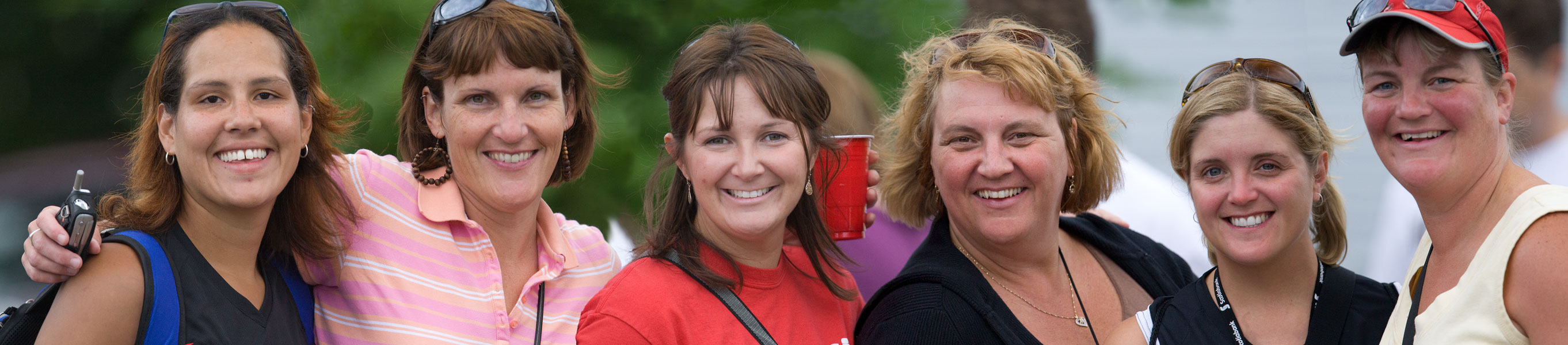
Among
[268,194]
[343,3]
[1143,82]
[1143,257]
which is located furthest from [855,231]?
[1143,82]

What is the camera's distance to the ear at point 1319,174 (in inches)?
122

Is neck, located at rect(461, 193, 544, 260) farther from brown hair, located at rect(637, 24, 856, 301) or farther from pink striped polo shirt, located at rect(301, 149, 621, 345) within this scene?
brown hair, located at rect(637, 24, 856, 301)

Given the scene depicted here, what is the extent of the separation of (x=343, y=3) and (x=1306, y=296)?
3341 millimetres

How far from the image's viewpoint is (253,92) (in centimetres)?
272

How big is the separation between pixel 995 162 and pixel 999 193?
0.44 ft

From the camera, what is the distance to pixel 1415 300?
2492mm

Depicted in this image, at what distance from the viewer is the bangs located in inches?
118

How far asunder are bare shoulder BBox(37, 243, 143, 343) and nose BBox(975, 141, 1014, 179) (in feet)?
7.31

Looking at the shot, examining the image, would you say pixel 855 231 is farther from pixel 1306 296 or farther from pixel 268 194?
pixel 268 194

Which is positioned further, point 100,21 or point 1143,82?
point 1143,82

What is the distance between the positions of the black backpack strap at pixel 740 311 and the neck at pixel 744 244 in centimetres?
16

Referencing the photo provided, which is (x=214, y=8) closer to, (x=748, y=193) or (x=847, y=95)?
(x=748, y=193)

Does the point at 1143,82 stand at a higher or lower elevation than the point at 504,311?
higher

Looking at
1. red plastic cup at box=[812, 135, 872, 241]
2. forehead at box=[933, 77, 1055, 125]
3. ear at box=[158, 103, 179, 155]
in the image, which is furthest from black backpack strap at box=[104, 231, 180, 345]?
forehead at box=[933, 77, 1055, 125]
